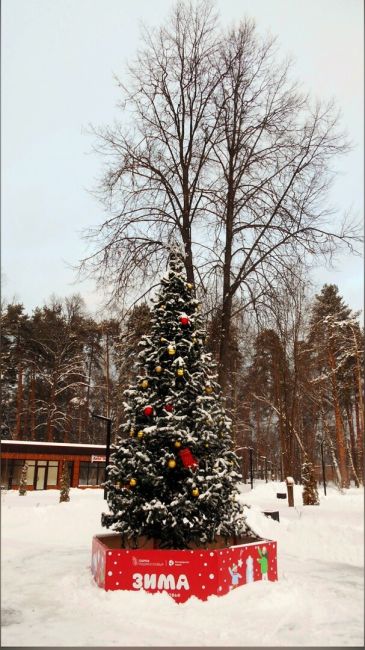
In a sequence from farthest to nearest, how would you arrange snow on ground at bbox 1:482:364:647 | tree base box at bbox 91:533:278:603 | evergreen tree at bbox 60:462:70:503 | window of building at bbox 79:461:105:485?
window of building at bbox 79:461:105:485 < evergreen tree at bbox 60:462:70:503 < tree base box at bbox 91:533:278:603 < snow on ground at bbox 1:482:364:647

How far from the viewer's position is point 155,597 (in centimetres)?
363

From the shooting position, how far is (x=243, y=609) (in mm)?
3520

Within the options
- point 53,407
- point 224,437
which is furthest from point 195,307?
point 53,407

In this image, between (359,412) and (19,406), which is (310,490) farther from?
(19,406)

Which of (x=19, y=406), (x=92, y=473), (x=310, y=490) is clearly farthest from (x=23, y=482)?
(x=310, y=490)

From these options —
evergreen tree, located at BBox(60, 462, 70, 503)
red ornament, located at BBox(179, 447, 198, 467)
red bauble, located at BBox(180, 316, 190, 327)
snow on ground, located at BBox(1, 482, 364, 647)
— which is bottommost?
snow on ground, located at BBox(1, 482, 364, 647)

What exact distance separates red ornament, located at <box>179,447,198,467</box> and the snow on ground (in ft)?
3.24

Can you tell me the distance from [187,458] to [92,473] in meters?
1.11

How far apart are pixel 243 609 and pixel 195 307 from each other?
2839 mm

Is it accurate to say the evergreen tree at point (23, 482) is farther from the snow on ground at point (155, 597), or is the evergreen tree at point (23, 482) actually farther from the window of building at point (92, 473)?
the window of building at point (92, 473)

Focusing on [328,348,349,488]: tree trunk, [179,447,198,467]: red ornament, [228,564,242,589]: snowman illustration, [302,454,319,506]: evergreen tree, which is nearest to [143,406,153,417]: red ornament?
[179,447,198,467]: red ornament

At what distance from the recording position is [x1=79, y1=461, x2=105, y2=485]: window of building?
455 cm

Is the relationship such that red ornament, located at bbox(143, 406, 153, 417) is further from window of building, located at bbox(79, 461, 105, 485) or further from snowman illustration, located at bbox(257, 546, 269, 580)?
snowman illustration, located at bbox(257, 546, 269, 580)

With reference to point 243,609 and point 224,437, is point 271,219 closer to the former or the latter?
point 224,437
